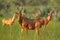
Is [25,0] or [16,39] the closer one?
[16,39]

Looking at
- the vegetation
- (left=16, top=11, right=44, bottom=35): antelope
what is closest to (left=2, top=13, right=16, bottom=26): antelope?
the vegetation

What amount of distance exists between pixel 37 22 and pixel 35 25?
3cm

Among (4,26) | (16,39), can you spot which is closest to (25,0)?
(4,26)

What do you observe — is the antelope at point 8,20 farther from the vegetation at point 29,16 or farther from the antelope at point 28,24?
the antelope at point 28,24

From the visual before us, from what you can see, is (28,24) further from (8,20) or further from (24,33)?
(8,20)

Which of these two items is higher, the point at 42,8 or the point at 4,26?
the point at 42,8

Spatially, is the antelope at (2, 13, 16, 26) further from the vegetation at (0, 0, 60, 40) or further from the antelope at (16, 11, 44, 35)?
the antelope at (16, 11, 44, 35)

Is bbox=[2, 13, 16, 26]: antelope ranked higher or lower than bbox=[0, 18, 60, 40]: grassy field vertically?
higher

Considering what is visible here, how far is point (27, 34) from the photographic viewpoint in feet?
5.02

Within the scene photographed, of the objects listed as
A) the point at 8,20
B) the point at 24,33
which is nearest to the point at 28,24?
the point at 24,33

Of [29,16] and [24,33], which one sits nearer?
[24,33]

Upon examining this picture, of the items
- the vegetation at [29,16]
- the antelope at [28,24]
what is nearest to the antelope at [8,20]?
the vegetation at [29,16]

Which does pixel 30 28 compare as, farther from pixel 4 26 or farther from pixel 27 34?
pixel 4 26

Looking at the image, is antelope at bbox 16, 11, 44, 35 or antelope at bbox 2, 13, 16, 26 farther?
antelope at bbox 2, 13, 16, 26
